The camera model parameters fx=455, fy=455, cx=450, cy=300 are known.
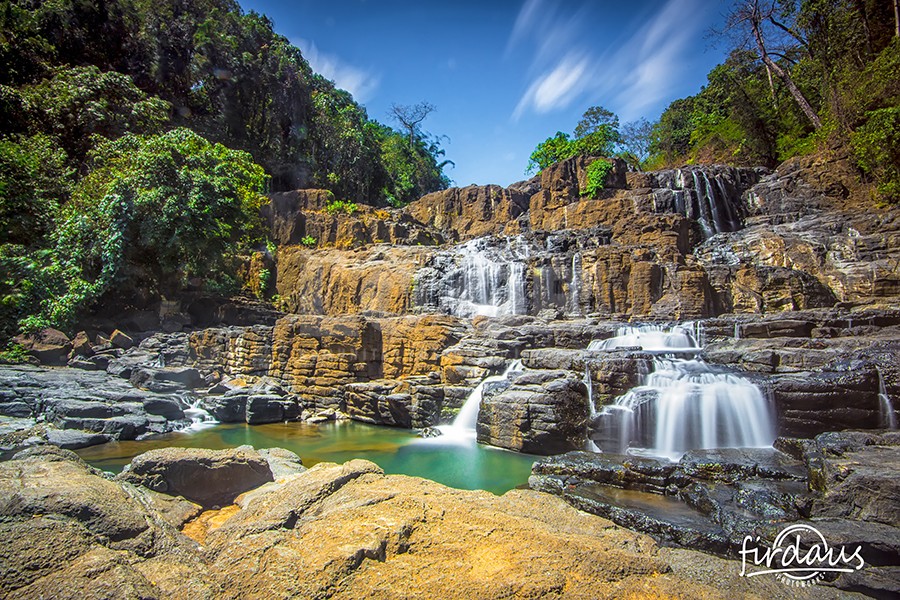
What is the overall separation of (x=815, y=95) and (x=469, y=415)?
87.1 ft

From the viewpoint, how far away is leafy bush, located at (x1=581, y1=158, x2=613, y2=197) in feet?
82.5

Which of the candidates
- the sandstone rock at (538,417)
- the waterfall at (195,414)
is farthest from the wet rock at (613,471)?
the waterfall at (195,414)

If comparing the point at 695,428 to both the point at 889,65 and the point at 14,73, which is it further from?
the point at 14,73

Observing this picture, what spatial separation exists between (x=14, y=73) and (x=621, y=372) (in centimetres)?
2703

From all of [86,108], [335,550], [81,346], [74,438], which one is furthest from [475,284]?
[86,108]

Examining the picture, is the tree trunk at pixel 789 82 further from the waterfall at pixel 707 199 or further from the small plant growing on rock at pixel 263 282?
the small plant growing on rock at pixel 263 282

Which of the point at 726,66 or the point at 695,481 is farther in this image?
the point at 726,66

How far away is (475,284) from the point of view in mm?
18656

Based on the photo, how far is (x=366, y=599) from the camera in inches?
81.8

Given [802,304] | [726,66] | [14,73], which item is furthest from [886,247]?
[14,73]
